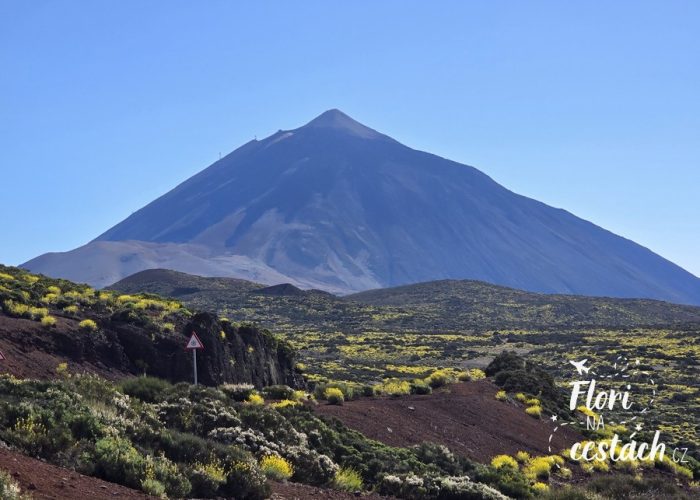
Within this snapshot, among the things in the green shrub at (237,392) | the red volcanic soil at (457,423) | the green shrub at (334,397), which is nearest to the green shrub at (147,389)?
the green shrub at (237,392)

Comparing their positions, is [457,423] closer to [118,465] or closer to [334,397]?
[334,397]

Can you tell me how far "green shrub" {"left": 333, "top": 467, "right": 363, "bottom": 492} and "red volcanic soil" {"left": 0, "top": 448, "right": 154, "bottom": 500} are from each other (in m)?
4.64

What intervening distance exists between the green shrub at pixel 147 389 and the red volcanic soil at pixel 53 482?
16.9 feet

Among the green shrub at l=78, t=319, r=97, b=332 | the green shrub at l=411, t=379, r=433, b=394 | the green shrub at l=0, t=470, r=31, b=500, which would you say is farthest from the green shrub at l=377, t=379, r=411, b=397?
the green shrub at l=0, t=470, r=31, b=500

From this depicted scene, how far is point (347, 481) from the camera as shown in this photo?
1407cm

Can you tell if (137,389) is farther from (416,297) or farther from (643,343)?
(416,297)

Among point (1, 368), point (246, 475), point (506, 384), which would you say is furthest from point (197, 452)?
point (506, 384)

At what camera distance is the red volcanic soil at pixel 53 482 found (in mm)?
8859

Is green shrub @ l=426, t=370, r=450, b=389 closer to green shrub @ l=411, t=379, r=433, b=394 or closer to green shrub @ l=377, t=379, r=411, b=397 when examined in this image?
green shrub @ l=411, t=379, r=433, b=394

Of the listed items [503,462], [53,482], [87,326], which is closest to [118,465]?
[53,482]

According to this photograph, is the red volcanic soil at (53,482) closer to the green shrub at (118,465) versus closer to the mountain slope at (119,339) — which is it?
the green shrub at (118,465)

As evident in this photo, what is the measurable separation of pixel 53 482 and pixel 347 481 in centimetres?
602

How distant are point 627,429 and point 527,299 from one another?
102021 millimetres

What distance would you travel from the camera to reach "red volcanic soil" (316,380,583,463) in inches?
795
